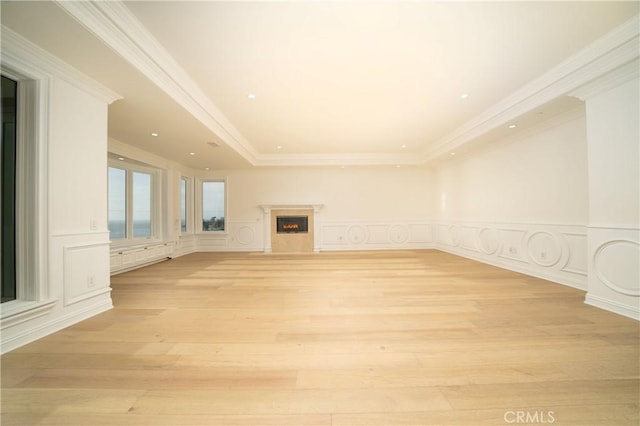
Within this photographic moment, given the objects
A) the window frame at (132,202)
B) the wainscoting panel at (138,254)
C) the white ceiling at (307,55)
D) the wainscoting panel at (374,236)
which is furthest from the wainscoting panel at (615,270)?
the window frame at (132,202)

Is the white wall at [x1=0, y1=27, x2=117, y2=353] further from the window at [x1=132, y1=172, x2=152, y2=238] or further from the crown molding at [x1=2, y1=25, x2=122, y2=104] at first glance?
the window at [x1=132, y1=172, x2=152, y2=238]

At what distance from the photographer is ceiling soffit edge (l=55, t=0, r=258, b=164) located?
1821mm

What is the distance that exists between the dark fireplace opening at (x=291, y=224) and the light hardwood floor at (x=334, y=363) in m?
4.31

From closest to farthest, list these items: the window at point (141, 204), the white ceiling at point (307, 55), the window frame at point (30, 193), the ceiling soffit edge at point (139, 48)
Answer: the ceiling soffit edge at point (139, 48) < the white ceiling at point (307, 55) < the window frame at point (30, 193) < the window at point (141, 204)

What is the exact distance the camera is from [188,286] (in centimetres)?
362

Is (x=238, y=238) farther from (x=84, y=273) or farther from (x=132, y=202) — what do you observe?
(x=84, y=273)

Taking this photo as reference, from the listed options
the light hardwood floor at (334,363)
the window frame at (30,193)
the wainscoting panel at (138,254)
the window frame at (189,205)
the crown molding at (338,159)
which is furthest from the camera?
the window frame at (189,205)

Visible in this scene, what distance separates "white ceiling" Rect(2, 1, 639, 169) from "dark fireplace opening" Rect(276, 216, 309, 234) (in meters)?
3.52

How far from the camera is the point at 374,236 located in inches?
291

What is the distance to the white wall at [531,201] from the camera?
137 inches

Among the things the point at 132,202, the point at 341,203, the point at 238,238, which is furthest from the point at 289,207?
the point at 132,202

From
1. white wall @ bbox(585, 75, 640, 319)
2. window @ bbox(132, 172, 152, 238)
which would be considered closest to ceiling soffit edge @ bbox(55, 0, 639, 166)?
white wall @ bbox(585, 75, 640, 319)

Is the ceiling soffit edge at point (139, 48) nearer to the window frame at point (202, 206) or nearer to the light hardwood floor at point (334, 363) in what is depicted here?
the light hardwood floor at point (334, 363)

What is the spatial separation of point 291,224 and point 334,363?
19.2ft
